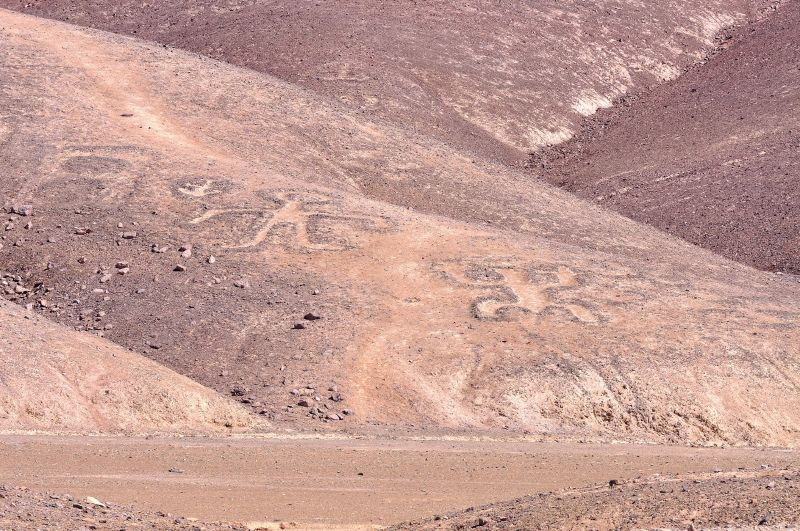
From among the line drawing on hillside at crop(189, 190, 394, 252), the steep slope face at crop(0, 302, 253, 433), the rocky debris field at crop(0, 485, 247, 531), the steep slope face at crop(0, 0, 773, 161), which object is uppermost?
the steep slope face at crop(0, 0, 773, 161)

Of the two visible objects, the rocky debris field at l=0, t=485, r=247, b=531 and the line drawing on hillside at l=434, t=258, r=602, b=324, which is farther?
the line drawing on hillside at l=434, t=258, r=602, b=324

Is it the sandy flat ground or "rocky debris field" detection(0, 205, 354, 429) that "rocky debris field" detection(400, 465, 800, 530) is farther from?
"rocky debris field" detection(0, 205, 354, 429)

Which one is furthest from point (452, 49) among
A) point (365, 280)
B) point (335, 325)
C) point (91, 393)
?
point (91, 393)

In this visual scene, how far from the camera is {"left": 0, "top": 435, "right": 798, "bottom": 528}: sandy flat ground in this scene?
18594 millimetres

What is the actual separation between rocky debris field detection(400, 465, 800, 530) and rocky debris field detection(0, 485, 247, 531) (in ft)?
8.68

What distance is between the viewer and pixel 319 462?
2155 cm

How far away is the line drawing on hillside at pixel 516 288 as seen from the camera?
29.3 meters

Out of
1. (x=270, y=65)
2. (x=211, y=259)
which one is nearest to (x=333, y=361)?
(x=211, y=259)

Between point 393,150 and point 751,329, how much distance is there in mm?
13178

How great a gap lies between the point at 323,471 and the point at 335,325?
7414 mm

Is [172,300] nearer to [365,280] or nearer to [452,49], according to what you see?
[365,280]

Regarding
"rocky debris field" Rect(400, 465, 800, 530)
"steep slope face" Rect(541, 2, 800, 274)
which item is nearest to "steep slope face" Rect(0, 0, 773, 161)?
"steep slope face" Rect(541, 2, 800, 274)

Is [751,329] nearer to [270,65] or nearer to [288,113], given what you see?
[288,113]

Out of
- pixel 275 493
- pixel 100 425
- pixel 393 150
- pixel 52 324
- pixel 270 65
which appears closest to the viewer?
pixel 275 493
